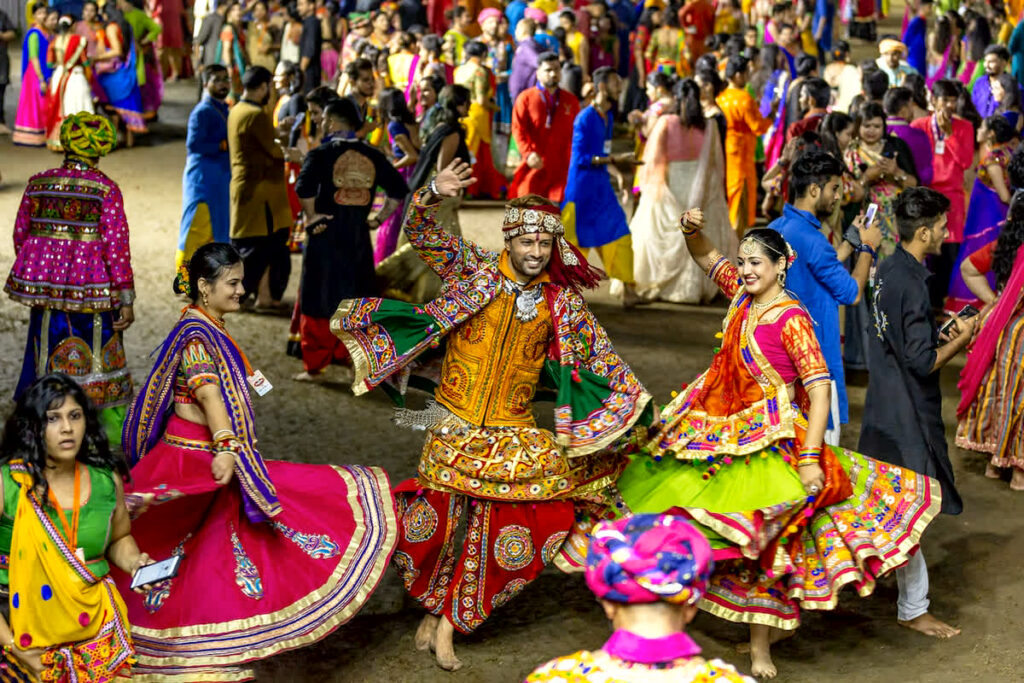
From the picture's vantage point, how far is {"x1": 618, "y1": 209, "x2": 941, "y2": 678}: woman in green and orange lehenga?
14.7 ft

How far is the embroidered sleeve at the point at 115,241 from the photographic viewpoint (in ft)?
20.2

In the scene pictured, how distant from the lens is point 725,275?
509 cm

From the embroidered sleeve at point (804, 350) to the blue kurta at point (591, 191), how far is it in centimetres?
489

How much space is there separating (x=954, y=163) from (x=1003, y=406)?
142 inches

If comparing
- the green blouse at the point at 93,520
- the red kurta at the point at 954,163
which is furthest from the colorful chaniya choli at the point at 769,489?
the red kurta at the point at 954,163

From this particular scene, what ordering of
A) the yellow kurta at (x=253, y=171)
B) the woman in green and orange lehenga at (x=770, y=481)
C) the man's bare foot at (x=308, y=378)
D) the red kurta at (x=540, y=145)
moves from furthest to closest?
the red kurta at (x=540, y=145) < the yellow kurta at (x=253, y=171) < the man's bare foot at (x=308, y=378) < the woman in green and orange lehenga at (x=770, y=481)

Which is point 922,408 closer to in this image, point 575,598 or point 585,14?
point 575,598

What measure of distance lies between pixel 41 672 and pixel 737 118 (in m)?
8.31

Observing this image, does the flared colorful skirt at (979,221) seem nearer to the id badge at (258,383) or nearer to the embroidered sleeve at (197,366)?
the id badge at (258,383)

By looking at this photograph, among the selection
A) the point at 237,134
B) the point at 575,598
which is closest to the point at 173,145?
the point at 237,134

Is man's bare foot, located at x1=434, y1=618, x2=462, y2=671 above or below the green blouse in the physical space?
below

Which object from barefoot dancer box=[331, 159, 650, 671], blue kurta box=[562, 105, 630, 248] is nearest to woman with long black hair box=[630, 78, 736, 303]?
blue kurta box=[562, 105, 630, 248]

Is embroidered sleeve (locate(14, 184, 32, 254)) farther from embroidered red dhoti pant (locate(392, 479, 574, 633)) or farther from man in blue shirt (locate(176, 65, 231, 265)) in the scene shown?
man in blue shirt (locate(176, 65, 231, 265))

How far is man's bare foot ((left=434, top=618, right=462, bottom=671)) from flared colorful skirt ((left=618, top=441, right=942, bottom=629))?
0.77m
